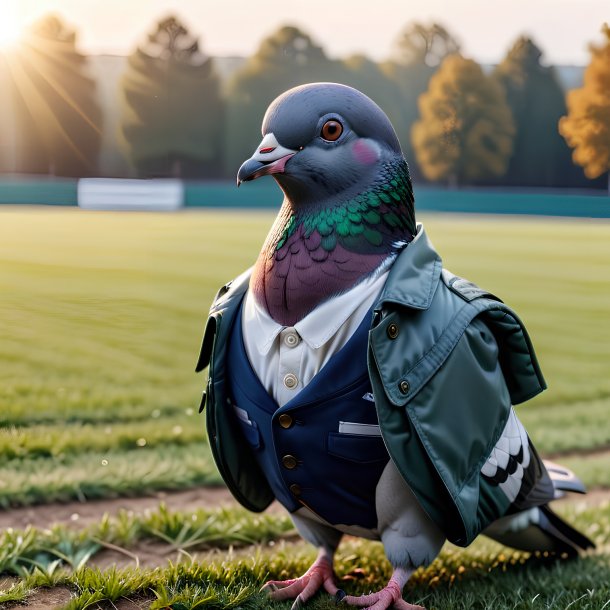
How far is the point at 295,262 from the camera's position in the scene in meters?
2.13

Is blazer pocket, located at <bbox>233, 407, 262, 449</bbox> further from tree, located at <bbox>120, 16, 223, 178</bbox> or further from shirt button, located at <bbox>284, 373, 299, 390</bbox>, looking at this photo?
tree, located at <bbox>120, 16, 223, 178</bbox>

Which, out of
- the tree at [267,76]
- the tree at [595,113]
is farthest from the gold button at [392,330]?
the tree at [267,76]

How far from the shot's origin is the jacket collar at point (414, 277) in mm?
2070

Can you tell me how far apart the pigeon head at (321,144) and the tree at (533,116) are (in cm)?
840

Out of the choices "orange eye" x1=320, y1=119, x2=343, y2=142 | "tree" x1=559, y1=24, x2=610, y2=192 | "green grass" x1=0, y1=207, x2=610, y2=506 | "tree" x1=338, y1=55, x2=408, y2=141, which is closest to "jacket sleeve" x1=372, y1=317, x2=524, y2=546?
"orange eye" x1=320, y1=119, x2=343, y2=142

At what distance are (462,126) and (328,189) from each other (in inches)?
318

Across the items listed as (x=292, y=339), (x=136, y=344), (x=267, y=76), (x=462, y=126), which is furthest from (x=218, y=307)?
(x=267, y=76)

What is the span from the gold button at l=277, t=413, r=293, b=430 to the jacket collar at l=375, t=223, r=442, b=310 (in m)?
0.38

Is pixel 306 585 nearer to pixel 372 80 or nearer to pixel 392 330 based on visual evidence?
pixel 392 330

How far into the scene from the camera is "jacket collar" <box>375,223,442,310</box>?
207cm

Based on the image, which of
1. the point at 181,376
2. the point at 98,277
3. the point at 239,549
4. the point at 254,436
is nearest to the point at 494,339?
the point at 254,436

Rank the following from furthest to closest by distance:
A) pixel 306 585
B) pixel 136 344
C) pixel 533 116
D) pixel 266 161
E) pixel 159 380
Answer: pixel 533 116, pixel 136 344, pixel 159 380, pixel 306 585, pixel 266 161

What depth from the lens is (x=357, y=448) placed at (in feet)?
7.07

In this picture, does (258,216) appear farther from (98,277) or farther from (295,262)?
(295,262)
